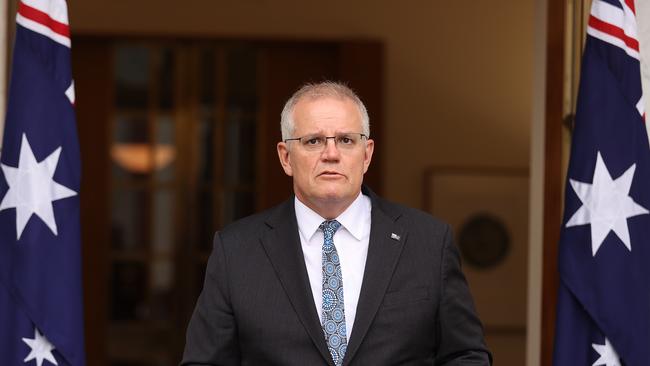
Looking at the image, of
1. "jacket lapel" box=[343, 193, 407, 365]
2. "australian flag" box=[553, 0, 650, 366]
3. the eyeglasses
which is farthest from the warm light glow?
the eyeglasses

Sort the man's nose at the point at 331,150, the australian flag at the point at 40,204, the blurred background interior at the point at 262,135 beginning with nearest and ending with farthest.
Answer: the man's nose at the point at 331,150
the australian flag at the point at 40,204
the blurred background interior at the point at 262,135

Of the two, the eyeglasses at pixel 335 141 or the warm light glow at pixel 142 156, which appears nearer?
the eyeglasses at pixel 335 141

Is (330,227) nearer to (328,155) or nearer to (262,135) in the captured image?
(328,155)

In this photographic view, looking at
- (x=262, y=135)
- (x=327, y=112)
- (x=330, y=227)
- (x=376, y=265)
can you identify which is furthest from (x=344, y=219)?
(x=262, y=135)

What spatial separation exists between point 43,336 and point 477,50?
398cm

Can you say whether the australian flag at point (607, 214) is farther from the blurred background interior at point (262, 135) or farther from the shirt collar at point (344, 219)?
the blurred background interior at point (262, 135)

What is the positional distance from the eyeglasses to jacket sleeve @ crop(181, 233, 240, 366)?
407 millimetres

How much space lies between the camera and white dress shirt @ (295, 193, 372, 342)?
8.73 ft

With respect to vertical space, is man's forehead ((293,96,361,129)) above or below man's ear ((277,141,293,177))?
above

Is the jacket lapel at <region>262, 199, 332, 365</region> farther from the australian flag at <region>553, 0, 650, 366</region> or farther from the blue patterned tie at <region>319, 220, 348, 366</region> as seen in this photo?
the australian flag at <region>553, 0, 650, 366</region>

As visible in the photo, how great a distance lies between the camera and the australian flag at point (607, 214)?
315 cm

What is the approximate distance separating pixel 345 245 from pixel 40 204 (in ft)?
3.26

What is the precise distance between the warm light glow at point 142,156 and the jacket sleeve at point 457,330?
Result: 396 centimetres

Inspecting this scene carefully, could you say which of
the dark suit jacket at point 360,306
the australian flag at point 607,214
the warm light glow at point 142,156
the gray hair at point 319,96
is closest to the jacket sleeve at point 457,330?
the dark suit jacket at point 360,306
